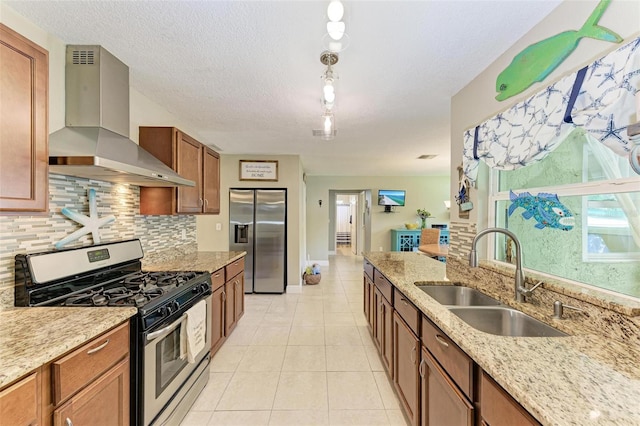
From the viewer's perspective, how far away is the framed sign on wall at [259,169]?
4645 mm

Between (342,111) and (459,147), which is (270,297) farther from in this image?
(459,147)

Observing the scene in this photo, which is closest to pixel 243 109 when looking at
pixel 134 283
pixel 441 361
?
pixel 134 283

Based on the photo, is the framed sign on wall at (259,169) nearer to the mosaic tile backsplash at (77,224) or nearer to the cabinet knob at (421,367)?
the mosaic tile backsplash at (77,224)

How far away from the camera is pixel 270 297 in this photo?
4.49 metres

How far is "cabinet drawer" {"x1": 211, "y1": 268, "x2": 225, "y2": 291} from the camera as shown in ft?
8.02

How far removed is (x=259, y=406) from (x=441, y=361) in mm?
1395

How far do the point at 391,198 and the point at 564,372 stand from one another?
6620 mm

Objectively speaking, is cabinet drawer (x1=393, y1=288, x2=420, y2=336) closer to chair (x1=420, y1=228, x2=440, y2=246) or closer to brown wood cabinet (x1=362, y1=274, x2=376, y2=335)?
brown wood cabinet (x1=362, y1=274, x2=376, y2=335)

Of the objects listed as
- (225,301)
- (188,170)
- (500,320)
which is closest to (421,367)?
(500,320)

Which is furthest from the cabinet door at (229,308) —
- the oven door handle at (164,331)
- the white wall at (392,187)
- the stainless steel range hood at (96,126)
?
the white wall at (392,187)

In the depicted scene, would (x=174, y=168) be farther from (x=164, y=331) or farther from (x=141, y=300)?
(x=164, y=331)

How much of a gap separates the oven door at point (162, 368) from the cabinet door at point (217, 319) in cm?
58

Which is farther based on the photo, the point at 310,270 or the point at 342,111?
the point at 310,270

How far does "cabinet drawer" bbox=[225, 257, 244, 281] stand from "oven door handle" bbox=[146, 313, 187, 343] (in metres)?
1.02
